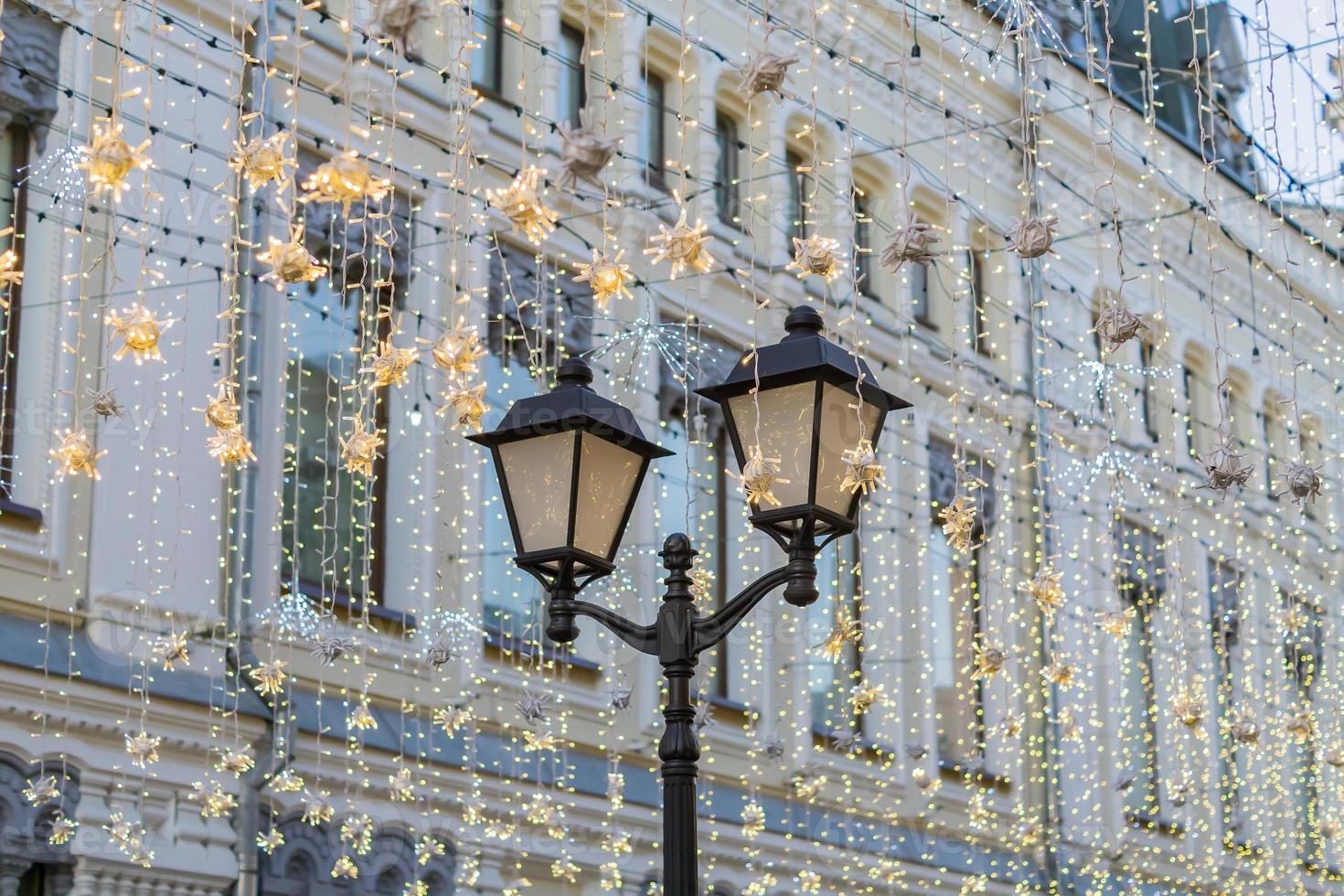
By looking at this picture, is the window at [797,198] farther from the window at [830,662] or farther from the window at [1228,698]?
the window at [1228,698]

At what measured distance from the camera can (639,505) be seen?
14656 mm

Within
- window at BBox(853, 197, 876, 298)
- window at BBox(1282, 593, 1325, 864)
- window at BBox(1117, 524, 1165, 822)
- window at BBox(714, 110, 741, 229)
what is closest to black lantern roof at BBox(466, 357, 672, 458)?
window at BBox(714, 110, 741, 229)

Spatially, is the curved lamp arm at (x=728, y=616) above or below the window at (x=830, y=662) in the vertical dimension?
below

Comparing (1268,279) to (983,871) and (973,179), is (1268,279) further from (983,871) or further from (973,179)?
(983,871)

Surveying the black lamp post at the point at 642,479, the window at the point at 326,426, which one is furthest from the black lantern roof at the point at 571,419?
the window at the point at 326,426

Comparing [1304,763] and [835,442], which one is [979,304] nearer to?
[1304,763]

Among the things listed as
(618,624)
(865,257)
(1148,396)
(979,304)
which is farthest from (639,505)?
(1148,396)

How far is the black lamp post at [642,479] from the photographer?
20.5 ft

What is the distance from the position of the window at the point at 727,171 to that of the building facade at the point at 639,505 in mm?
68

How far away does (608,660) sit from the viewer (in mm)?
14133

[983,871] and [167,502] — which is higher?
[167,502]

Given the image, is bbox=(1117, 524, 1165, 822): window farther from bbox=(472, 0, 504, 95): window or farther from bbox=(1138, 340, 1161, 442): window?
bbox=(472, 0, 504, 95): window

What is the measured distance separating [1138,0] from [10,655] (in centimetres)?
1716

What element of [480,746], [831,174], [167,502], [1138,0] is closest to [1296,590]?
[1138,0]
